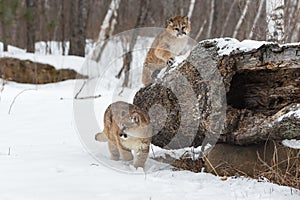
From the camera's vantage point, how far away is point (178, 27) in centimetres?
575

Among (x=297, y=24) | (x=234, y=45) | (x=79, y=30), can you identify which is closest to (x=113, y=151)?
(x=234, y=45)

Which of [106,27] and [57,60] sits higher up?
[106,27]

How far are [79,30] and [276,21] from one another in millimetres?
8457

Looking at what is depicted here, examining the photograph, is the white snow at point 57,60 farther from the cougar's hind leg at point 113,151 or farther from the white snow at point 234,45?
the white snow at point 234,45

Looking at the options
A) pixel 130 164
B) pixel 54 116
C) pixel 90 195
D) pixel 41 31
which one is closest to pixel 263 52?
pixel 130 164

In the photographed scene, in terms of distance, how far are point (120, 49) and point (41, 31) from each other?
4.20m

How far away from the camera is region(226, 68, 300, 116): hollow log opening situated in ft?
12.6

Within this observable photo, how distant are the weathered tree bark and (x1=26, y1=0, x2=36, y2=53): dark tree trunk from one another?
9702 mm

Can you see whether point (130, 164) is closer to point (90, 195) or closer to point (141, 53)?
point (90, 195)

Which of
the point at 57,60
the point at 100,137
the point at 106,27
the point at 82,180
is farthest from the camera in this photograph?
the point at 106,27

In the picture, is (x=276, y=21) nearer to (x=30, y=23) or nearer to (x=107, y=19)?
(x=107, y=19)

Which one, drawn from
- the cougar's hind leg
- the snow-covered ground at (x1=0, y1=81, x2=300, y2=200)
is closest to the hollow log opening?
the snow-covered ground at (x1=0, y1=81, x2=300, y2=200)

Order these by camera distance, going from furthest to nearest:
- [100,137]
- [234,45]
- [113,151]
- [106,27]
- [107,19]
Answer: [106,27]
[107,19]
[100,137]
[113,151]
[234,45]

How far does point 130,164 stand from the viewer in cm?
414
